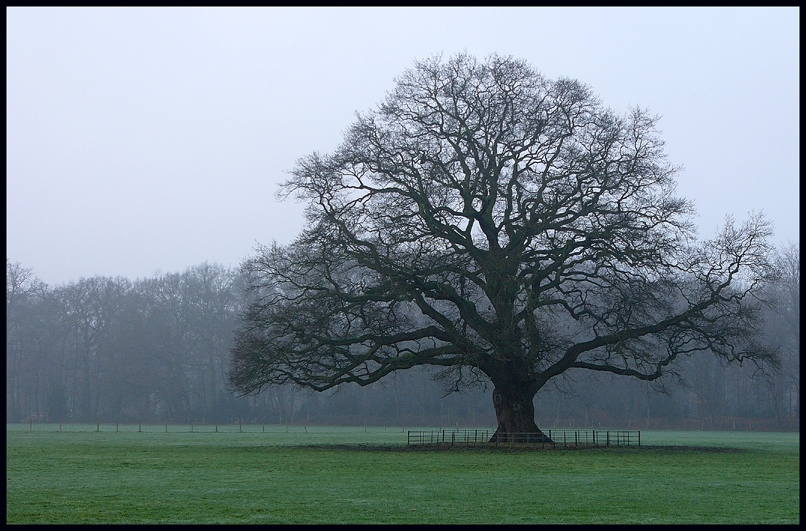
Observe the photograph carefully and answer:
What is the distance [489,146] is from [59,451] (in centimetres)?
2197

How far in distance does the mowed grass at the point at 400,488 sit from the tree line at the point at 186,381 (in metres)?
60.1

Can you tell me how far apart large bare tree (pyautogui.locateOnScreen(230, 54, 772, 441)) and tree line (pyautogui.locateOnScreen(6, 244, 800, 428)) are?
5329 cm

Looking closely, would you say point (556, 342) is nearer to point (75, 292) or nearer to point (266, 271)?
point (266, 271)

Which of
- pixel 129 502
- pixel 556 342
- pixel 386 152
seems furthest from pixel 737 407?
pixel 129 502

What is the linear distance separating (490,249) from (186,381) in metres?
74.5

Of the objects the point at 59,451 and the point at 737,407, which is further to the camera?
the point at 737,407

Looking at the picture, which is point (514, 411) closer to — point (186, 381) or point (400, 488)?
point (400, 488)

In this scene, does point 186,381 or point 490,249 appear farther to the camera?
point 186,381

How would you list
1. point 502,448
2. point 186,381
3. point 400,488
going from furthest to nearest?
point 186,381 → point 502,448 → point 400,488

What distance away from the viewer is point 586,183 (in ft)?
134

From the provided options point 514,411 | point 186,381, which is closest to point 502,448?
point 514,411

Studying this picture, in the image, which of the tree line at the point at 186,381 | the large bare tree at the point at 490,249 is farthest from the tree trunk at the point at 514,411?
the tree line at the point at 186,381

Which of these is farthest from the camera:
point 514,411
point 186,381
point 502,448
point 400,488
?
point 186,381

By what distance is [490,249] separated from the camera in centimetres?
4147
